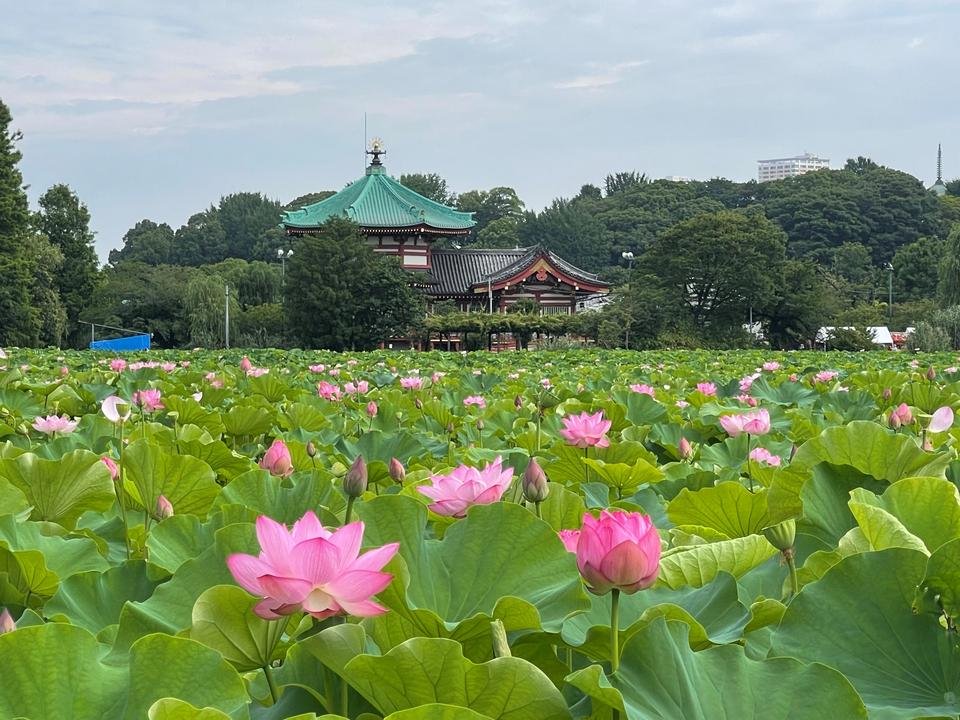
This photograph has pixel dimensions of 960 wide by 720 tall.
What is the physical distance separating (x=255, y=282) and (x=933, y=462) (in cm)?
3764

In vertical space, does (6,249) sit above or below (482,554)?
above

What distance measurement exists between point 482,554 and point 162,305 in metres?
32.1

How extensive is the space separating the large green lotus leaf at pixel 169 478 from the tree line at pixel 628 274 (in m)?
19.8

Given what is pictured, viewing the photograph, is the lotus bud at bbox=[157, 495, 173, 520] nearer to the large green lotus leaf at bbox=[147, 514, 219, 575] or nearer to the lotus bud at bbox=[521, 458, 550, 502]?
the large green lotus leaf at bbox=[147, 514, 219, 575]

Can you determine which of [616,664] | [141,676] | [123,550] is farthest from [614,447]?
Result: [141,676]

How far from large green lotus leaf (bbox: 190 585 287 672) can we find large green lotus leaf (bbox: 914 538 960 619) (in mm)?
340

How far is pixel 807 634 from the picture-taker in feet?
1.81

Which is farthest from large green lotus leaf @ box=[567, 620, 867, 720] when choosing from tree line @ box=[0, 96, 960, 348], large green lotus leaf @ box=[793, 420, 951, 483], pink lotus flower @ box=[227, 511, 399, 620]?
tree line @ box=[0, 96, 960, 348]

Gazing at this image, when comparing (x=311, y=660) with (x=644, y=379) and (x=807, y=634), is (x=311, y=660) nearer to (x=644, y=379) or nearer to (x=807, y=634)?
(x=807, y=634)

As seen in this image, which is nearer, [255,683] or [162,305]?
[255,683]

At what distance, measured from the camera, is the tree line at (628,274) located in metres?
22.8

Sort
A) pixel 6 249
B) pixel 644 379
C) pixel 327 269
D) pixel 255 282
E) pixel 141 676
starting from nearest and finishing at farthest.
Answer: pixel 141 676 → pixel 644 379 → pixel 327 269 → pixel 6 249 → pixel 255 282

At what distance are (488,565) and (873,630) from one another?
0.23 meters

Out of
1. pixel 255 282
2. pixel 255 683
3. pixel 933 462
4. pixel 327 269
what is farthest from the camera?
pixel 255 282
